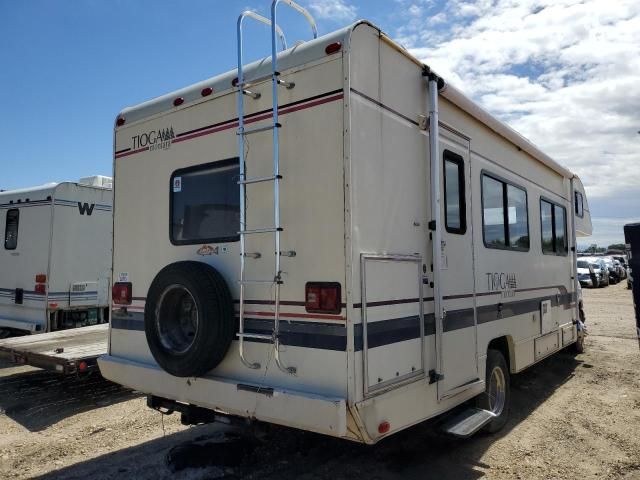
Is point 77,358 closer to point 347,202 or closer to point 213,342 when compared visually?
point 213,342

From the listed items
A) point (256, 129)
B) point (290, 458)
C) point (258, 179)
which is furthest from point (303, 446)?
point (256, 129)

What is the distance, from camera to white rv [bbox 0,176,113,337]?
30.2ft

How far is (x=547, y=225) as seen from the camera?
276 inches

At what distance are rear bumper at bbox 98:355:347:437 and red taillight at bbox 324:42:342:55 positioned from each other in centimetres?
215

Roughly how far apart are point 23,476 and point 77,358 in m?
1.86

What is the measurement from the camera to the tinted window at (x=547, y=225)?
22.3 feet

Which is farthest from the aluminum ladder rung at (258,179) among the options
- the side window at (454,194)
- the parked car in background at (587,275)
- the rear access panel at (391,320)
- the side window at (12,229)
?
the parked car in background at (587,275)

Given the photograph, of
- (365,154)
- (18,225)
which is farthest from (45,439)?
(18,225)

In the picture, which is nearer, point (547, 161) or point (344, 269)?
point (344, 269)

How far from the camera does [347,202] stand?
3.29 m

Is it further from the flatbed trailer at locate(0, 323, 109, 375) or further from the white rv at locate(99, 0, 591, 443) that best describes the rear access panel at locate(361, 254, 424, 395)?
the flatbed trailer at locate(0, 323, 109, 375)

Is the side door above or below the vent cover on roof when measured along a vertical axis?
below

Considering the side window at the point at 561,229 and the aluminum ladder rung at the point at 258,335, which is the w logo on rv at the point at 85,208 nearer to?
the aluminum ladder rung at the point at 258,335

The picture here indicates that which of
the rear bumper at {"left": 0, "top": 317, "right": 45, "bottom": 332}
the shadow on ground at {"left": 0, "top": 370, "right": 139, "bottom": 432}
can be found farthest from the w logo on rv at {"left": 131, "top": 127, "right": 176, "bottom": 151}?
the rear bumper at {"left": 0, "top": 317, "right": 45, "bottom": 332}
